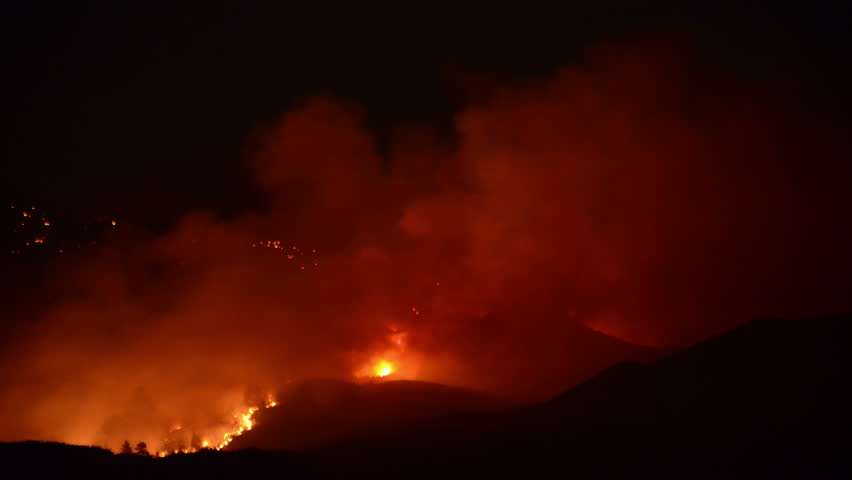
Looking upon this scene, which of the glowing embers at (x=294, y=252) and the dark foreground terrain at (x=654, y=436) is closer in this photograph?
the dark foreground terrain at (x=654, y=436)

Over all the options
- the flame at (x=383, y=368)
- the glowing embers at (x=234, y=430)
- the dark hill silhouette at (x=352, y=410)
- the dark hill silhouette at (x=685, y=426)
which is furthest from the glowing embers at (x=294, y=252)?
the dark hill silhouette at (x=685, y=426)

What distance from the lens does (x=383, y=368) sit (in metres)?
18.2

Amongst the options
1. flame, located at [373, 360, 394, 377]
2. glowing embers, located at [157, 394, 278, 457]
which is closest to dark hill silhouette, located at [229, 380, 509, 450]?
glowing embers, located at [157, 394, 278, 457]

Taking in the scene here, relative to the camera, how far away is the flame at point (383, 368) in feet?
58.8

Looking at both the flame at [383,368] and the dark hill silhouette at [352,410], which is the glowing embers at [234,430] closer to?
the dark hill silhouette at [352,410]

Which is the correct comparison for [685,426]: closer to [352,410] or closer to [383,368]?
[352,410]

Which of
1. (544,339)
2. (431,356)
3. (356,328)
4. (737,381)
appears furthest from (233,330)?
(737,381)

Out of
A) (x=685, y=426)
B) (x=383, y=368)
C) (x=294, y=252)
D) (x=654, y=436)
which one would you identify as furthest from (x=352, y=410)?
(x=294, y=252)

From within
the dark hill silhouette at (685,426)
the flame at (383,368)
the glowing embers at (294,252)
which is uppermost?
the glowing embers at (294,252)

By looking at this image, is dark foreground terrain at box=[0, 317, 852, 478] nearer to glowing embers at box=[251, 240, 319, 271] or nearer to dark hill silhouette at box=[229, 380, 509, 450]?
dark hill silhouette at box=[229, 380, 509, 450]

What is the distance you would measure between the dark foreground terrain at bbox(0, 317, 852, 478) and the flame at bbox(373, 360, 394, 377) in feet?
25.4

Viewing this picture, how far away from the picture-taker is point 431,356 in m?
18.0

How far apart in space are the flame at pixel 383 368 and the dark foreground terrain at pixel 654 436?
7.75 m

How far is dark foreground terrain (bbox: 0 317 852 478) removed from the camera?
734 cm
